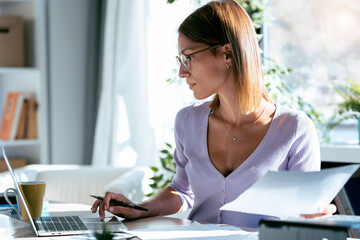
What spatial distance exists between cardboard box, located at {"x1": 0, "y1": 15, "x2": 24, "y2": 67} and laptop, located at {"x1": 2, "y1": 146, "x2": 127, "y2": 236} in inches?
92.0

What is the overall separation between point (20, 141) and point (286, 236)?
9.71 feet

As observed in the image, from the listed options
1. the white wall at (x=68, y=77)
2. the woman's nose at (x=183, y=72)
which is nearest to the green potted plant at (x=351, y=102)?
the woman's nose at (x=183, y=72)

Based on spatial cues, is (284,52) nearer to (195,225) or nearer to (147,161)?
(147,161)

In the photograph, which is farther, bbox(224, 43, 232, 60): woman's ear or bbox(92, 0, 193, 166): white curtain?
bbox(92, 0, 193, 166): white curtain

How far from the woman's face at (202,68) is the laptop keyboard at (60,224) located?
0.53 m

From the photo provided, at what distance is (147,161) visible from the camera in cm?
351

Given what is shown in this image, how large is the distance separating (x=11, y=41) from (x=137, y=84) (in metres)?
0.87

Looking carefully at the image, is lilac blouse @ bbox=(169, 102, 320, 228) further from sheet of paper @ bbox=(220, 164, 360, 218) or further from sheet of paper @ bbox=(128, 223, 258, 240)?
sheet of paper @ bbox=(220, 164, 360, 218)

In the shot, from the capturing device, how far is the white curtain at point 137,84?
3.43 meters

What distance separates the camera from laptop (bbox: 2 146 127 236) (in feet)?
4.83

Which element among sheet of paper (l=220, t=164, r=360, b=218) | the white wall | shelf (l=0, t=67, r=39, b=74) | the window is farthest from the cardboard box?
sheet of paper (l=220, t=164, r=360, b=218)

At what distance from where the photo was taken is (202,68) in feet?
6.02

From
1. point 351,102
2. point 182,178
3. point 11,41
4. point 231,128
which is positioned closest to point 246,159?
point 231,128

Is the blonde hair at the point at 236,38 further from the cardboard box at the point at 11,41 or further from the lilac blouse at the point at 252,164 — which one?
the cardboard box at the point at 11,41
